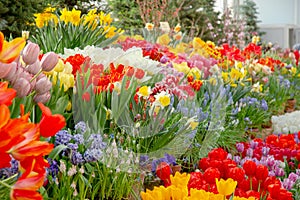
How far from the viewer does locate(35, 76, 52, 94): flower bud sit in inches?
47.6

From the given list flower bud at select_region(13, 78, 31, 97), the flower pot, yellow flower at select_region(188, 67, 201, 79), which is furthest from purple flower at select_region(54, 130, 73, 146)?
the flower pot

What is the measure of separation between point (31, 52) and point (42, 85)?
0.09m

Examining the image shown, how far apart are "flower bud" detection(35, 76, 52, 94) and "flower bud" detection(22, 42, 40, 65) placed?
0.17ft

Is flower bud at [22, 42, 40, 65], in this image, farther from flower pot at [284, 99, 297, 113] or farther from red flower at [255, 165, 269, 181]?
flower pot at [284, 99, 297, 113]

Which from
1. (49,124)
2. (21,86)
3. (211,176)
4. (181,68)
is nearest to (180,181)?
(211,176)

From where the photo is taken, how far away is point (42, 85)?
1.22 meters

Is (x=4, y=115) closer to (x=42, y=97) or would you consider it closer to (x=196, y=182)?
(x=42, y=97)

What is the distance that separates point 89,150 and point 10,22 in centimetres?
288

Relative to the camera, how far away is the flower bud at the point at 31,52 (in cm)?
115

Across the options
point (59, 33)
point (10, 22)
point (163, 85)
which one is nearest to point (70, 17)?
point (59, 33)

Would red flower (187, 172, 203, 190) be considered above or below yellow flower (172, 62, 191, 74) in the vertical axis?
below

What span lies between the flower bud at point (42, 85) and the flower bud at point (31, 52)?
0.05 meters

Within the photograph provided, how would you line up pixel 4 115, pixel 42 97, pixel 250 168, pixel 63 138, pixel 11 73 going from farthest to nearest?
1. pixel 250 168
2. pixel 63 138
3. pixel 42 97
4. pixel 11 73
5. pixel 4 115

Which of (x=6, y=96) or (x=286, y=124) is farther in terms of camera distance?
(x=286, y=124)
